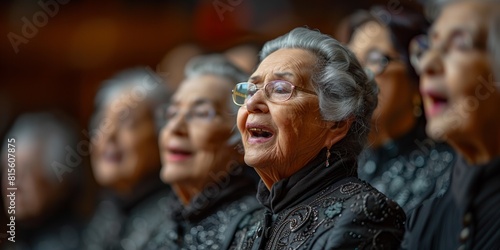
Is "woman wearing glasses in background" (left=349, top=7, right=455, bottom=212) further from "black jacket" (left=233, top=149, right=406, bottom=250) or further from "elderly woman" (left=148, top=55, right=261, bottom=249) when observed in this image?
"black jacket" (left=233, top=149, right=406, bottom=250)

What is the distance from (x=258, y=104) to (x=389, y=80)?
940mm

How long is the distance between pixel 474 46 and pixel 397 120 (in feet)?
2.16

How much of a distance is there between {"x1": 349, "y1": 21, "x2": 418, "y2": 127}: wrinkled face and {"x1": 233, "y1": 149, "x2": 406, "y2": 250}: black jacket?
888mm

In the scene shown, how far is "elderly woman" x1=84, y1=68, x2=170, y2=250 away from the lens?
422cm

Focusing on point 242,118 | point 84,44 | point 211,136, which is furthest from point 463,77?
point 84,44

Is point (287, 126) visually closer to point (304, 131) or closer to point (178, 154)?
point (304, 131)

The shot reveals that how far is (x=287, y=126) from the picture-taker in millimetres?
2348

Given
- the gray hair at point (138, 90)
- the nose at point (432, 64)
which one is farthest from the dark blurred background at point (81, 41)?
the nose at point (432, 64)

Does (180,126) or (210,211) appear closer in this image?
(210,211)

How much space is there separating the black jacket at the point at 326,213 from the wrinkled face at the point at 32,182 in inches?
101

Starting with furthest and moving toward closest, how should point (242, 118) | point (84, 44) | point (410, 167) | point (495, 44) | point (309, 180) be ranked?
point (84, 44) < point (410, 167) < point (495, 44) < point (242, 118) < point (309, 180)

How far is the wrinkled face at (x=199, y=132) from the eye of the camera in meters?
3.27

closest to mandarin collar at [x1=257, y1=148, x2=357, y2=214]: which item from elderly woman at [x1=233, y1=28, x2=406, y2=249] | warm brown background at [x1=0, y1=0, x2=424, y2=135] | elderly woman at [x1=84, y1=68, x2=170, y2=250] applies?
elderly woman at [x1=233, y1=28, x2=406, y2=249]

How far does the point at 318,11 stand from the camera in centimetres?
441
